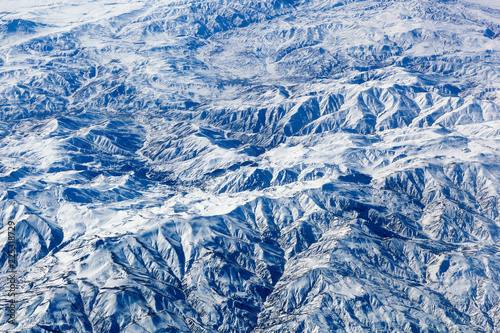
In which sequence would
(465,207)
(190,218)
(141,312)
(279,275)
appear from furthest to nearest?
(465,207) < (190,218) < (279,275) < (141,312)

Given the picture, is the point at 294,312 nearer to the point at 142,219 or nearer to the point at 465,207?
the point at 142,219

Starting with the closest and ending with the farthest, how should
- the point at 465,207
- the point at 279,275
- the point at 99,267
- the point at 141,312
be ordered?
the point at 141,312
the point at 99,267
the point at 279,275
the point at 465,207

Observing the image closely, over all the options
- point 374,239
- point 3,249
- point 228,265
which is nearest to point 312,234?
point 374,239

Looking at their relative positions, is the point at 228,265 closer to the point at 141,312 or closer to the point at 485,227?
the point at 141,312

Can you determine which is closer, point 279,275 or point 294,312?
point 294,312

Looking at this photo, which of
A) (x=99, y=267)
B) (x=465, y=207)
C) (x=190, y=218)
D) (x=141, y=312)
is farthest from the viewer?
(x=465, y=207)

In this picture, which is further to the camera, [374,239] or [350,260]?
[374,239]

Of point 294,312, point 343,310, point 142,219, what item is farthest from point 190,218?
point 343,310

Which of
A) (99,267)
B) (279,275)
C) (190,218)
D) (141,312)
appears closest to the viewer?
(141,312)
